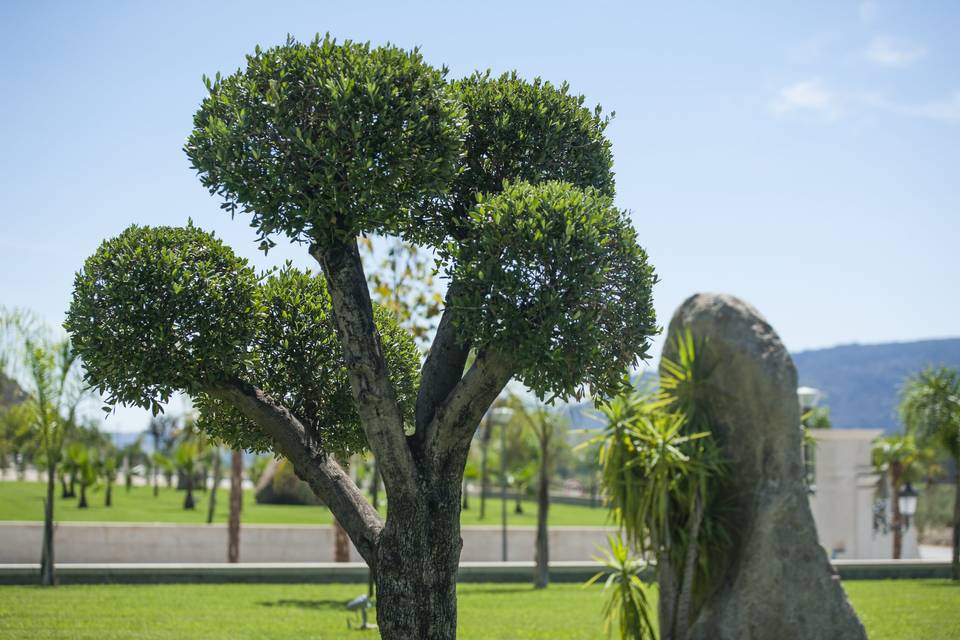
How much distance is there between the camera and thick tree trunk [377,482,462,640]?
723 cm

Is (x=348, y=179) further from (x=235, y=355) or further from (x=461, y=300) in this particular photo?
(x=235, y=355)

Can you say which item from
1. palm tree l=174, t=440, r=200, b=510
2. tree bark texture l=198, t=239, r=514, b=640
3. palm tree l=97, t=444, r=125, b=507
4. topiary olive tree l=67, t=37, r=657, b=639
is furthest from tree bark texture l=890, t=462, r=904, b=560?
palm tree l=97, t=444, r=125, b=507

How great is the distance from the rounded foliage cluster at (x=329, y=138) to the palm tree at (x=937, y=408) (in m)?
19.9

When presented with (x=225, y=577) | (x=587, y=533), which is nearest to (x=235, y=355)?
(x=225, y=577)

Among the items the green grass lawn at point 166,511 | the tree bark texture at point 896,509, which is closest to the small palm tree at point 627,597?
the tree bark texture at point 896,509

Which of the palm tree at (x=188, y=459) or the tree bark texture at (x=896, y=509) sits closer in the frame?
the tree bark texture at (x=896, y=509)

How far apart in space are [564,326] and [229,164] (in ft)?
8.59

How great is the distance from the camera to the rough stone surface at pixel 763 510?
10367 mm

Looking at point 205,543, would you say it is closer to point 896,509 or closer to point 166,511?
point 166,511

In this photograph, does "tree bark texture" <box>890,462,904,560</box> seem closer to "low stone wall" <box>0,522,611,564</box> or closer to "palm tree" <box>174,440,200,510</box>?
"low stone wall" <box>0,522,611,564</box>

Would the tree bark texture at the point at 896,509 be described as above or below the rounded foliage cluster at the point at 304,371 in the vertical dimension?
below

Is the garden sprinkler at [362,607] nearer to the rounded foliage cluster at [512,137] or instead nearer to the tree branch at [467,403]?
the tree branch at [467,403]

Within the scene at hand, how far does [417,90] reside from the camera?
6.65 meters

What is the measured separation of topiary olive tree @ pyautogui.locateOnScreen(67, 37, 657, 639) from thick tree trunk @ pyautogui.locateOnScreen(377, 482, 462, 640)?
2cm
